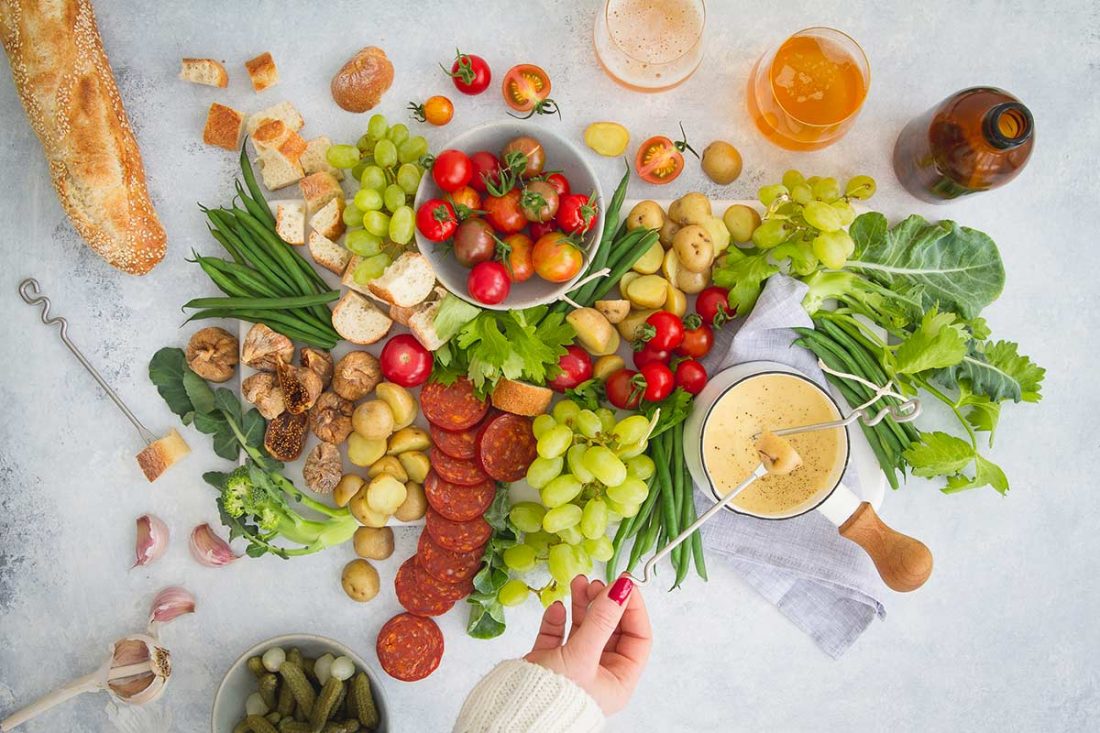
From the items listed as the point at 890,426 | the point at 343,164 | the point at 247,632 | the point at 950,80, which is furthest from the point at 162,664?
the point at 950,80

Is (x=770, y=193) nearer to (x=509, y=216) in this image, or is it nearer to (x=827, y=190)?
(x=827, y=190)

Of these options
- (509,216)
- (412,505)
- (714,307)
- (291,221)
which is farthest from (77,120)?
(714,307)

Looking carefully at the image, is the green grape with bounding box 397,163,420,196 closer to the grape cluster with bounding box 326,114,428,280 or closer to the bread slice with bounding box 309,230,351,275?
the grape cluster with bounding box 326,114,428,280

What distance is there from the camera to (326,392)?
1.68 meters

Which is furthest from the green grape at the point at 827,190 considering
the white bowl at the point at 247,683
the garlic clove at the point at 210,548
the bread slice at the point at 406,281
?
the garlic clove at the point at 210,548

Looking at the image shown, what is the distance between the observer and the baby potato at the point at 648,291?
5.22ft

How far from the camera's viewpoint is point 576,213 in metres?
1.48

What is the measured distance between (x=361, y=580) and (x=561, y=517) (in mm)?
551

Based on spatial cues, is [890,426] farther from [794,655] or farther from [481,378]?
[481,378]

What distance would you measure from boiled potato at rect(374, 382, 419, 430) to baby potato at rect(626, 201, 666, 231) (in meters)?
0.62

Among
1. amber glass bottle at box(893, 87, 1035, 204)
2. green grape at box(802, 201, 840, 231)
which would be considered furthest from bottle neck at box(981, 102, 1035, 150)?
green grape at box(802, 201, 840, 231)

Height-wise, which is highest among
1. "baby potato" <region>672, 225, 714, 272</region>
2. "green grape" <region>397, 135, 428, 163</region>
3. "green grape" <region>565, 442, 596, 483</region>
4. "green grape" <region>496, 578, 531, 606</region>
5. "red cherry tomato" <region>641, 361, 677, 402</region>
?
"baby potato" <region>672, 225, 714, 272</region>

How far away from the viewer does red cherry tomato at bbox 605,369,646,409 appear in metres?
1.55

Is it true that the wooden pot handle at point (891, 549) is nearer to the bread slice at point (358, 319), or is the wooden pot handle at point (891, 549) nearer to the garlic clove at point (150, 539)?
the bread slice at point (358, 319)
